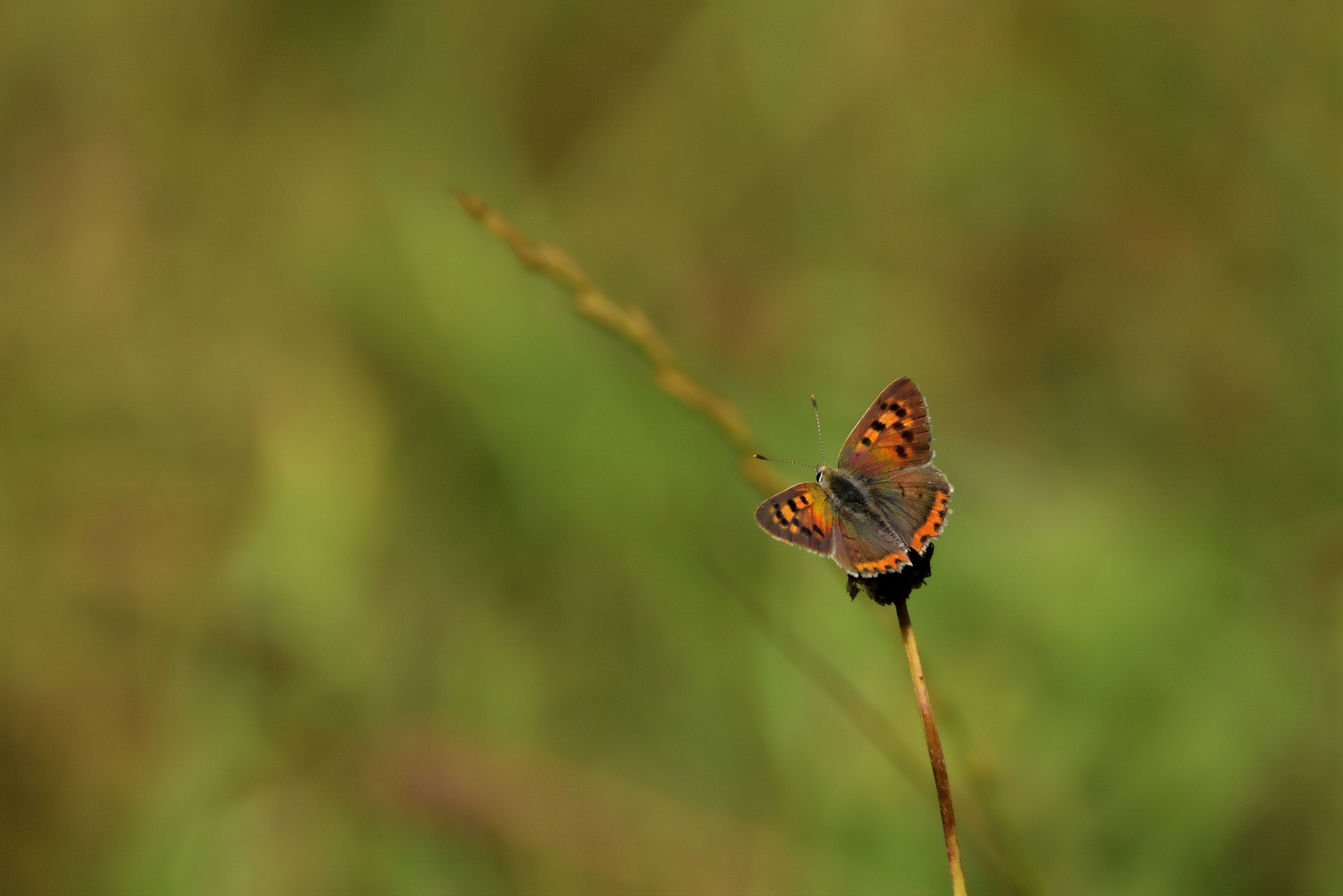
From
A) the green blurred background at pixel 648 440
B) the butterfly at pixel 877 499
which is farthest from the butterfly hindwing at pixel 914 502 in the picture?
the green blurred background at pixel 648 440

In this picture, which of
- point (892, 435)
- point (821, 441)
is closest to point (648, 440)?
point (821, 441)

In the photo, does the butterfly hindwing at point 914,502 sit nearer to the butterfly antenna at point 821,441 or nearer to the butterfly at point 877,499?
the butterfly at point 877,499

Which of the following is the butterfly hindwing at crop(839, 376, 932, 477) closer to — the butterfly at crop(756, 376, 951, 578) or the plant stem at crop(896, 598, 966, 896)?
the butterfly at crop(756, 376, 951, 578)

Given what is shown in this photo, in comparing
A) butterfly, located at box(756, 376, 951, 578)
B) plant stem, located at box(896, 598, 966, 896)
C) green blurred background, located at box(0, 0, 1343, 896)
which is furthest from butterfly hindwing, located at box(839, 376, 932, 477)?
plant stem, located at box(896, 598, 966, 896)

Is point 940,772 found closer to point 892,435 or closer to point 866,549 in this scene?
point 866,549

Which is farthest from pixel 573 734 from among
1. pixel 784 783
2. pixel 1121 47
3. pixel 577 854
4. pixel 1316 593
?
pixel 1121 47
